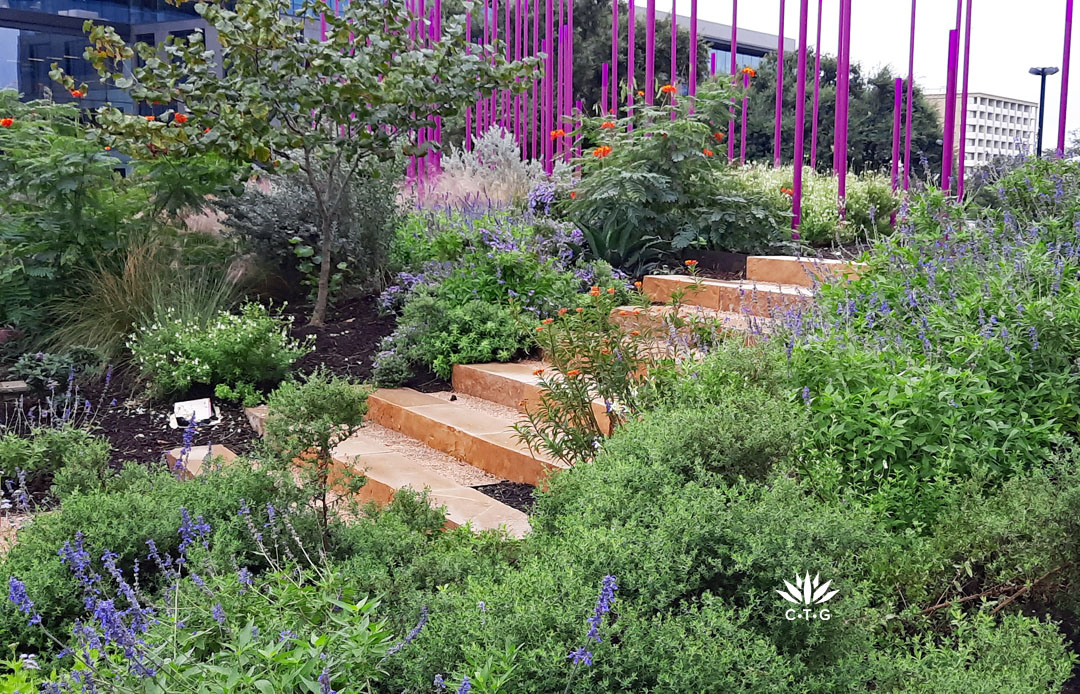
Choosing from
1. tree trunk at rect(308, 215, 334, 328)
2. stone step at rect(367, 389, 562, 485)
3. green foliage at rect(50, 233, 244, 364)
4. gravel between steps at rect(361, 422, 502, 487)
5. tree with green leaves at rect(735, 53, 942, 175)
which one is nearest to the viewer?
stone step at rect(367, 389, 562, 485)

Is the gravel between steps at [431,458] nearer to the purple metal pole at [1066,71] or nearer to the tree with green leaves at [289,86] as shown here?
the tree with green leaves at [289,86]

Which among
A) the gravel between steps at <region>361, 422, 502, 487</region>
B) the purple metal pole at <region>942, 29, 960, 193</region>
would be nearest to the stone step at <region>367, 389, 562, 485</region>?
the gravel between steps at <region>361, 422, 502, 487</region>

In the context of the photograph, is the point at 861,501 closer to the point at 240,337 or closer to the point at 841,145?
the point at 240,337

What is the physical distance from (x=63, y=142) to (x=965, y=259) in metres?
5.81

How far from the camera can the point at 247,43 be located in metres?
6.26

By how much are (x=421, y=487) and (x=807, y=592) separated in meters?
2.57

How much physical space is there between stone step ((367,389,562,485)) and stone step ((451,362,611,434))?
0.57 ft

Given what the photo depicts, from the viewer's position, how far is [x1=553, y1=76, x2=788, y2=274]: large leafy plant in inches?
259

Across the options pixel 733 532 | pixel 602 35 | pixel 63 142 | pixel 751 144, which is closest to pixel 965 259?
pixel 733 532

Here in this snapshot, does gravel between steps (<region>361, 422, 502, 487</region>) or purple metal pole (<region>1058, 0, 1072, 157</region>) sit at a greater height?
purple metal pole (<region>1058, 0, 1072, 157</region>)

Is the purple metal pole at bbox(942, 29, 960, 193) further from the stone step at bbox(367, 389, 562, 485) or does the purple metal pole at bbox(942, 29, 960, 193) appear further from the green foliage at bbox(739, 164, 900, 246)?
the stone step at bbox(367, 389, 562, 485)

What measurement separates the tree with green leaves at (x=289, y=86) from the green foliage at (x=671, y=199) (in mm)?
1077

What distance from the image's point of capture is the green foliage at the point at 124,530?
8.21 ft

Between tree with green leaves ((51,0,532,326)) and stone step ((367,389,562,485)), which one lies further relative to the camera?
tree with green leaves ((51,0,532,326))
